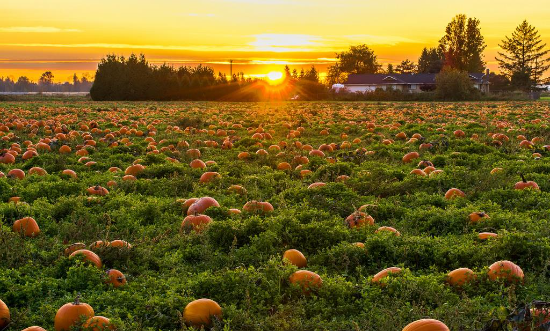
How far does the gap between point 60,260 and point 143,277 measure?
0.70 metres

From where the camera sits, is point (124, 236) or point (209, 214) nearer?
point (124, 236)

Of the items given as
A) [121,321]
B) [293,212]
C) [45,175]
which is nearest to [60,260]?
[121,321]

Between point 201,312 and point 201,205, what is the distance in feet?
8.27

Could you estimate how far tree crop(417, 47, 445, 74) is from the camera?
349 ft

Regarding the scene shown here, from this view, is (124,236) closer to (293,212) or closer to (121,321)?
(293,212)

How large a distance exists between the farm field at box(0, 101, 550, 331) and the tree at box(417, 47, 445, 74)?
333 feet

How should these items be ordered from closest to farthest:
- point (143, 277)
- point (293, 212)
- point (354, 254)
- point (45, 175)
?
point (143, 277)
point (354, 254)
point (293, 212)
point (45, 175)

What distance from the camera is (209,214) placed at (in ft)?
19.1

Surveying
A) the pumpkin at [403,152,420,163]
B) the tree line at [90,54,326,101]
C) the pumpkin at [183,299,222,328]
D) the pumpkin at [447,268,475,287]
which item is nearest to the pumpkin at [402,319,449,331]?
the pumpkin at [447,268,475,287]

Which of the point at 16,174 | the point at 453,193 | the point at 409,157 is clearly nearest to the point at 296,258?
the point at 453,193

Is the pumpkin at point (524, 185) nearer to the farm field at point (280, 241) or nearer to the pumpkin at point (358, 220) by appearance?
the farm field at point (280, 241)

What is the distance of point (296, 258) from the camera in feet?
15.1

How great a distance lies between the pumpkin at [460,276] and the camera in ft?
13.1

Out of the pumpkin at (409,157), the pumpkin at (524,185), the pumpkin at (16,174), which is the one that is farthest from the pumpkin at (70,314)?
the pumpkin at (409,157)
